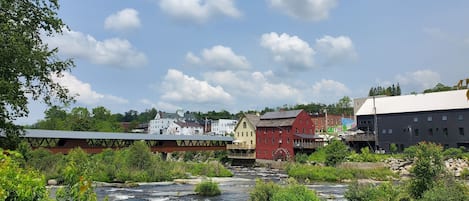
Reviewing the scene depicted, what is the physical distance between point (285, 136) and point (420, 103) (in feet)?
59.6

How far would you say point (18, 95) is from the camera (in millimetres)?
9938

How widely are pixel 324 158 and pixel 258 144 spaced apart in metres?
14.2

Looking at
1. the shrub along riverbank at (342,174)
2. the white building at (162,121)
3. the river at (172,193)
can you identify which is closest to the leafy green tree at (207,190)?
the river at (172,193)

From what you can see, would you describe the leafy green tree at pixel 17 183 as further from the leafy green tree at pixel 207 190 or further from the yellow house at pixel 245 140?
the yellow house at pixel 245 140

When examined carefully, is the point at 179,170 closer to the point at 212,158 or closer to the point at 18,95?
the point at 212,158

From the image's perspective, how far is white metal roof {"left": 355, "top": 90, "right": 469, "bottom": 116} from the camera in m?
43.8

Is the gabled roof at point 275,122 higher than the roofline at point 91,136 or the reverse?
higher

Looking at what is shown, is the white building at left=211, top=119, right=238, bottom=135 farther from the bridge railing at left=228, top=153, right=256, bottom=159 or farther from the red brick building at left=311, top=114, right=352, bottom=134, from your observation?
the bridge railing at left=228, top=153, right=256, bottom=159

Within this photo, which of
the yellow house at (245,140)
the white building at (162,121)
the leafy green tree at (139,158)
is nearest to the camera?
the leafy green tree at (139,158)

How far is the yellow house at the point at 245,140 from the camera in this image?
5869cm

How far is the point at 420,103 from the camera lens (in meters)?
47.1

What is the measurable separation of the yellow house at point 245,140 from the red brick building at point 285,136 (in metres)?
1.27

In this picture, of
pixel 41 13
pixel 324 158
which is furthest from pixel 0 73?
pixel 324 158

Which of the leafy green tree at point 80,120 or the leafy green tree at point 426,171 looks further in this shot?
the leafy green tree at point 80,120
